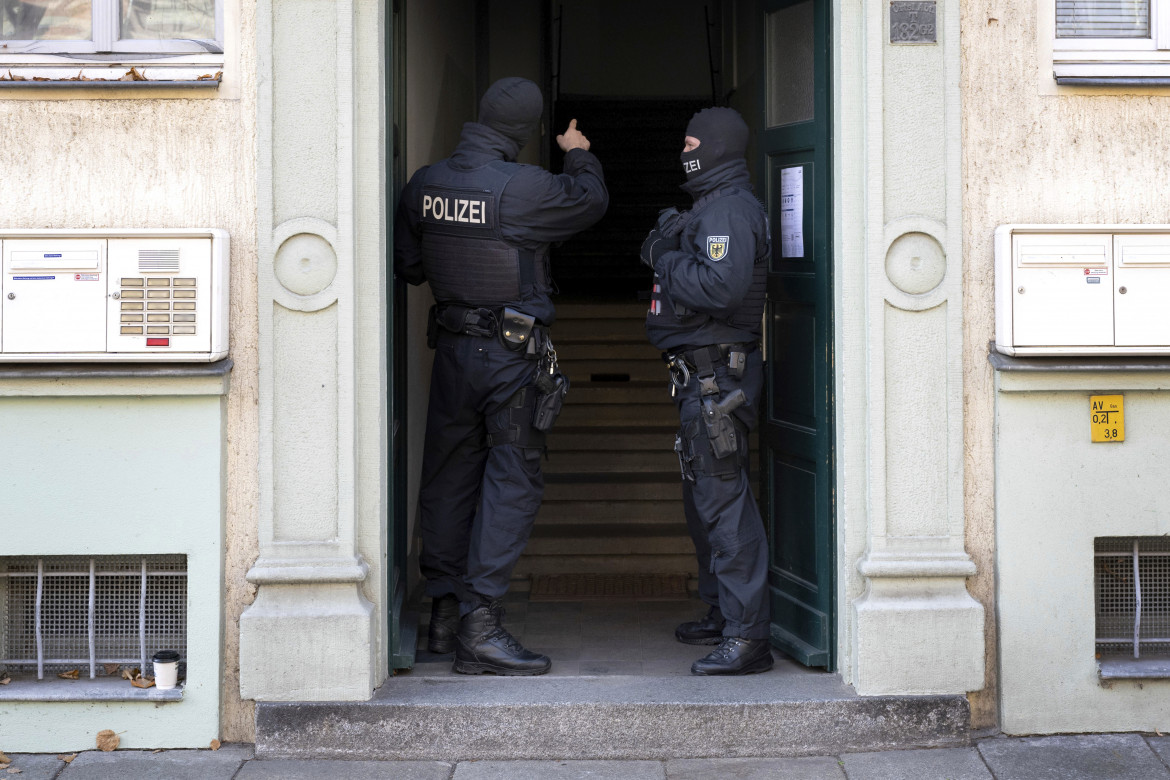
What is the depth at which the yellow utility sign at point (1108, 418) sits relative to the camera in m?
4.23

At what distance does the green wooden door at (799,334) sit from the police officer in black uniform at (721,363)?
179 millimetres

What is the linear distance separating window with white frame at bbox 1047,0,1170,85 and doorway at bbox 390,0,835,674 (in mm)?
872

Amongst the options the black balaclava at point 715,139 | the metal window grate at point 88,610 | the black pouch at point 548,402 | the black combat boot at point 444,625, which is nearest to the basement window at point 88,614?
the metal window grate at point 88,610

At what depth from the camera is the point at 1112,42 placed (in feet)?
14.2

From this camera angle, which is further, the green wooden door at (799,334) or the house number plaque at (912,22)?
the green wooden door at (799,334)

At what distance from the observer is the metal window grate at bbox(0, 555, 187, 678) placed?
425 cm

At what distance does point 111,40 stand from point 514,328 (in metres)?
1.77

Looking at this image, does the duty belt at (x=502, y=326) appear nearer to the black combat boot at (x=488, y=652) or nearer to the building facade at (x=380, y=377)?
the building facade at (x=380, y=377)

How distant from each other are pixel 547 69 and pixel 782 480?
6043 millimetres

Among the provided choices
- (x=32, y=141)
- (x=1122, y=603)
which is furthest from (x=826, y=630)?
(x=32, y=141)

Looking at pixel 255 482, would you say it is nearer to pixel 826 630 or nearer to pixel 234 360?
pixel 234 360

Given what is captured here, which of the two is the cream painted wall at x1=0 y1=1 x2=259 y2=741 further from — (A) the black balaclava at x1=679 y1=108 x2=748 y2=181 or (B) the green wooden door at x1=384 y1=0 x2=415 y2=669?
(A) the black balaclava at x1=679 y1=108 x2=748 y2=181

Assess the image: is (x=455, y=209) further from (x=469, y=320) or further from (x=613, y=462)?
(x=613, y=462)

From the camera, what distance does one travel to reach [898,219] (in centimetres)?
420
